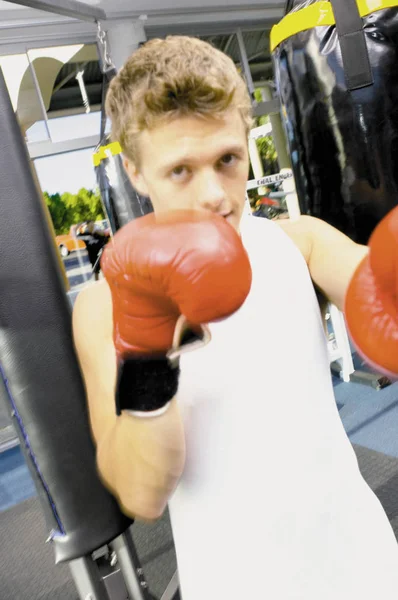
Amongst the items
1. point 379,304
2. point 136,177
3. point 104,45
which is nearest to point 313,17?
point 136,177

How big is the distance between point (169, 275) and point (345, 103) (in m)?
0.71

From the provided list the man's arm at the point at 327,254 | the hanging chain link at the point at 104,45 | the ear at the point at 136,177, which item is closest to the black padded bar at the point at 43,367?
the ear at the point at 136,177

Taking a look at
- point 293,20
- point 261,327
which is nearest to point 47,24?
point 293,20

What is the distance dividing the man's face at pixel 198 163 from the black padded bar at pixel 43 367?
0.31 metres

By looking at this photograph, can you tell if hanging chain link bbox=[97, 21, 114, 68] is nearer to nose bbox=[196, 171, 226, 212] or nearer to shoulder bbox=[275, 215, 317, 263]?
shoulder bbox=[275, 215, 317, 263]

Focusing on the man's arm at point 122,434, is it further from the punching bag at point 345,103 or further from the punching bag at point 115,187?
the punching bag at point 115,187

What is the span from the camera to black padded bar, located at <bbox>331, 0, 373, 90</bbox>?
95cm

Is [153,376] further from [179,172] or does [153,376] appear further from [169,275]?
[179,172]

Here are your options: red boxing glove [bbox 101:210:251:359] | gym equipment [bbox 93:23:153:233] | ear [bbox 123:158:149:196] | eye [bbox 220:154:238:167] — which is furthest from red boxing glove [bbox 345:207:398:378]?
gym equipment [bbox 93:23:153:233]

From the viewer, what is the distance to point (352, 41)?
951 mm

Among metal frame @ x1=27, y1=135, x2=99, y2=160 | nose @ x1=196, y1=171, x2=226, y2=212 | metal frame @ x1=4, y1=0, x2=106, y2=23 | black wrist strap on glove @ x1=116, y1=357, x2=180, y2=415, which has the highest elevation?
metal frame @ x1=27, y1=135, x2=99, y2=160

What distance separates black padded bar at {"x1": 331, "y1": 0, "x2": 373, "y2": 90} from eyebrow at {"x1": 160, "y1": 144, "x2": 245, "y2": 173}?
1.46 feet

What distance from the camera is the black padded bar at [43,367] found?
0.89m

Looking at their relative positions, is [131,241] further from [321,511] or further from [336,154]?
[336,154]
